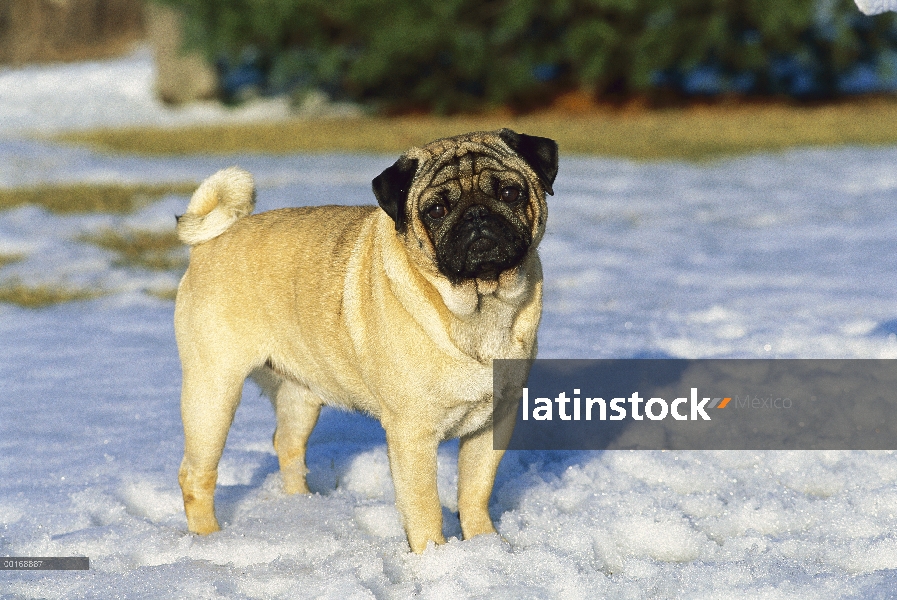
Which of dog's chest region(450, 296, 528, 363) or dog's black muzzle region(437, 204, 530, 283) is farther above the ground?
dog's black muzzle region(437, 204, 530, 283)

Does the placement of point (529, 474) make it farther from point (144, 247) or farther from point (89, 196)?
point (89, 196)

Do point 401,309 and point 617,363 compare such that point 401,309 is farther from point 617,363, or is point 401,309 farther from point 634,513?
point 617,363

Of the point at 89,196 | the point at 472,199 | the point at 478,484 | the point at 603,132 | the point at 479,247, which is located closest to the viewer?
the point at 479,247

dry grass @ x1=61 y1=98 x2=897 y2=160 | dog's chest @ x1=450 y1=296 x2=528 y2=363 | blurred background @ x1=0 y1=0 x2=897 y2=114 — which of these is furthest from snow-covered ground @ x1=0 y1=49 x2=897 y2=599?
blurred background @ x1=0 y1=0 x2=897 y2=114

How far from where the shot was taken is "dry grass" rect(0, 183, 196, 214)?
31.2 ft

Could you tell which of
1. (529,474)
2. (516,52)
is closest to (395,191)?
(529,474)

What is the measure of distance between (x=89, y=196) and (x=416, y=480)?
307 inches

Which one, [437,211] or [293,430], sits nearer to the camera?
[437,211]

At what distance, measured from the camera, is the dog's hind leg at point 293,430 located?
3.96 m

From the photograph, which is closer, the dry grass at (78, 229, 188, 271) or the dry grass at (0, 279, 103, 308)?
the dry grass at (0, 279, 103, 308)

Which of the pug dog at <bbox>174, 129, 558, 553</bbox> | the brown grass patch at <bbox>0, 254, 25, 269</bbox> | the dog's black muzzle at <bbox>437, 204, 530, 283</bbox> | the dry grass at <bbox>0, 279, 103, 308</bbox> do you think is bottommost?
the brown grass patch at <bbox>0, 254, 25, 269</bbox>

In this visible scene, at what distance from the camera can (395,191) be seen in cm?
317

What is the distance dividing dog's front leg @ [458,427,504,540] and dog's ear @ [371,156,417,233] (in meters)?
0.77

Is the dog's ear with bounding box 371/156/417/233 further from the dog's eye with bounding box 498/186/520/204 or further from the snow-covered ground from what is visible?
the snow-covered ground
